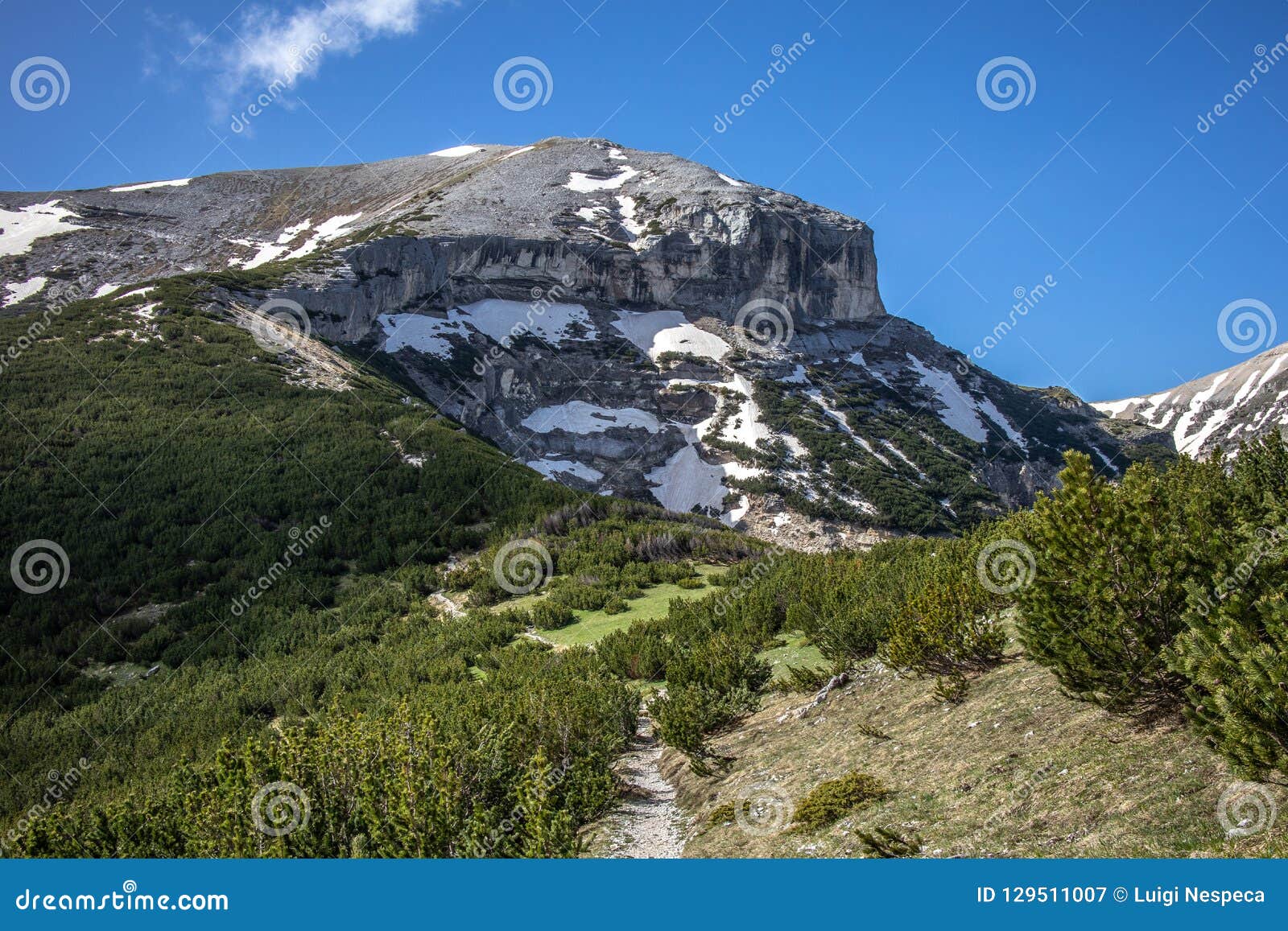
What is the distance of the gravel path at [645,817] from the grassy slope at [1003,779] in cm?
34

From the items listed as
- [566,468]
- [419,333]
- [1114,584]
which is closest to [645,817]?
[1114,584]

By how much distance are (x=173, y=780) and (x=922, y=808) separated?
8.20 m

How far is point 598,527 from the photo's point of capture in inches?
1252

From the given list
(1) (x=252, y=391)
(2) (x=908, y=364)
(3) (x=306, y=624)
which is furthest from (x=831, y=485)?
(3) (x=306, y=624)

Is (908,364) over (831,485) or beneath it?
over

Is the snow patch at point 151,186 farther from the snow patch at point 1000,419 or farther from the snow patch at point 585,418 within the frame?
the snow patch at point 1000,419

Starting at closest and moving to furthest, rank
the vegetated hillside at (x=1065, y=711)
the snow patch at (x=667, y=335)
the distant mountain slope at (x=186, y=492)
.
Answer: the vegetated hillside at (x=1065, y=711)
the distant mountain slope at (x=186, y=492)
the snow patch at (x=667, y=335)

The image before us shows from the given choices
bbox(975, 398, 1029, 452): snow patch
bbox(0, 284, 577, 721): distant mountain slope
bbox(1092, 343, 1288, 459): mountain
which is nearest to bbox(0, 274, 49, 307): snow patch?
bbox(0, 284, 577, 721): distant mountain slope

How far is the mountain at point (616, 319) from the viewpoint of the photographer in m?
67.7

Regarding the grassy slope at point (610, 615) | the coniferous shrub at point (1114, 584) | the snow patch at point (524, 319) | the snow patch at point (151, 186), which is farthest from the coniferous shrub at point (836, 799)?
the snow patch at point (151, 186)

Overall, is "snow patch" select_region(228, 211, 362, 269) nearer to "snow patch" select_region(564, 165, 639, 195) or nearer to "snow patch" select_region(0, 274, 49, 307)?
"snow patch" select_region(0, 274, 49, 307)

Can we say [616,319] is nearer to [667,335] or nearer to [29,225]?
[667,335]

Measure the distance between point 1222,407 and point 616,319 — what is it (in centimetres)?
10024

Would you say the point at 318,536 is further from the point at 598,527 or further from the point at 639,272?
the point at 639,272
